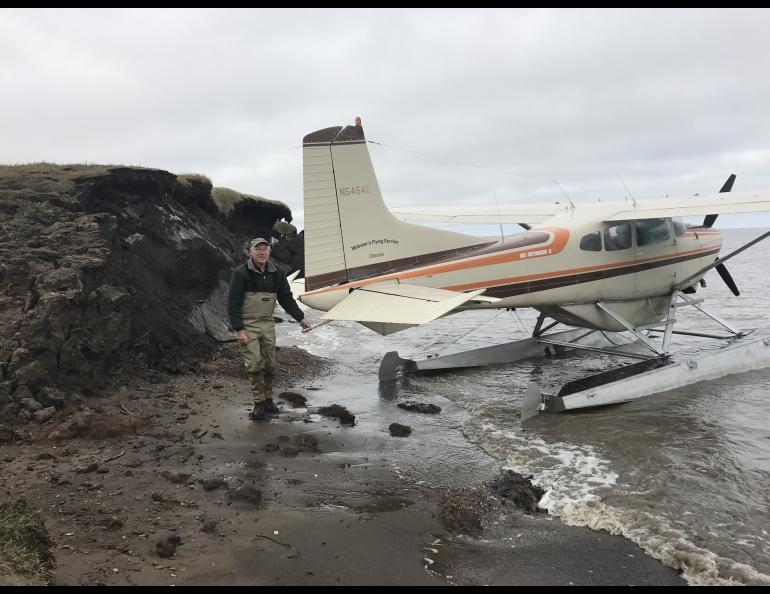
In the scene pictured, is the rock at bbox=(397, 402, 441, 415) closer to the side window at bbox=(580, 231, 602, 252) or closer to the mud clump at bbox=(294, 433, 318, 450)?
the mud clump at bbox=(294, 433, 318, 450)

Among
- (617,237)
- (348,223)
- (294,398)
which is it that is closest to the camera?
(294,398)

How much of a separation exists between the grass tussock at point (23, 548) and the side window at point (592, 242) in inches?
339

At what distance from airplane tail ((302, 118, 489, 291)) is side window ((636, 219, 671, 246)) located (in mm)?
4429

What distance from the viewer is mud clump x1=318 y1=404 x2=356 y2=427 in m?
6.42

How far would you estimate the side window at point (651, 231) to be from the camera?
941 cm

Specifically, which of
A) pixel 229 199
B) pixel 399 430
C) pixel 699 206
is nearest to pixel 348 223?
pixel 399 430

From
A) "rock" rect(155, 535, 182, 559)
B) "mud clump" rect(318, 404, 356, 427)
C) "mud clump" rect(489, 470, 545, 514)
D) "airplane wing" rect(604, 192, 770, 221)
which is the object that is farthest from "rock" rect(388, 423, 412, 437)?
"airplane wing" rect(604, 192, 770, 221)

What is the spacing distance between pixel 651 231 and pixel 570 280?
7.27 feet

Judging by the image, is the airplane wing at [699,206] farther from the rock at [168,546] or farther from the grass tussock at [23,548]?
the grass tussock at [23,548]

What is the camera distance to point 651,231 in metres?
9.49

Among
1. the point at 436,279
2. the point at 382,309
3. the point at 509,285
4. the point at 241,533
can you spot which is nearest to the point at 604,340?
the point at 509,285

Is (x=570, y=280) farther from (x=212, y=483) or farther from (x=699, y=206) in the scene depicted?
(x=212, y=483)

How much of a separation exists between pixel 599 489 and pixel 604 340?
7898 mm

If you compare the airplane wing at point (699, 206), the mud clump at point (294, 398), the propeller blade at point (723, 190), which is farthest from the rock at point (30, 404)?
the propeller blade at point (723, 190)
